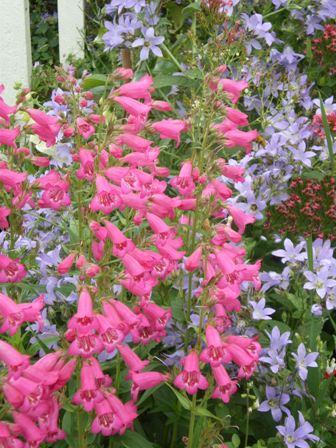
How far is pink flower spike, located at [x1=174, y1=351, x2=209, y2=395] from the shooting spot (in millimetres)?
1845

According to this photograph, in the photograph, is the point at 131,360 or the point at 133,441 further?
the point at 133,441

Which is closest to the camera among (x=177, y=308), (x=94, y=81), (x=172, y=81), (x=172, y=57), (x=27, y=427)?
(x=27, y=427)

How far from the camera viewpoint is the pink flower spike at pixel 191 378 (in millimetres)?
1845

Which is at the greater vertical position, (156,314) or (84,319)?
(84,319)

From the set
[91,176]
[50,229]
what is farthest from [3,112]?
[50,229]

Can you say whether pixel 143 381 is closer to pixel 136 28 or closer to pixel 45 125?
pixel 45 125

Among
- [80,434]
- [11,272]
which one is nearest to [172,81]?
[11,272]

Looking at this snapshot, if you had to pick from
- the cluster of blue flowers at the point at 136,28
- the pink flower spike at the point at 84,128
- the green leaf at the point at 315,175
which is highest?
the pink flower spike at the point at 84,128

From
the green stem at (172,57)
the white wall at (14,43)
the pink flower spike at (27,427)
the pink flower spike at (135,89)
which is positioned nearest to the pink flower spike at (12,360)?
the pink flower spike at (27,427)

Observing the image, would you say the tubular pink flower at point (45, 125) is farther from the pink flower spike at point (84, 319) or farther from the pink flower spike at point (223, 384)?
the pink flower spike at point (223, 384)

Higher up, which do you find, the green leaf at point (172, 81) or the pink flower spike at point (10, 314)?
the pink flower spike at point (10, 314)

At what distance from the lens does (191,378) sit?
1.86 meters

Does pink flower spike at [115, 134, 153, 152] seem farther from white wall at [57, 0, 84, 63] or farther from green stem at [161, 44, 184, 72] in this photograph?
white wall at [57, 0, 84, 63]

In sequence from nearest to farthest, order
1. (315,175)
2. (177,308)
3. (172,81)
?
1. (177,308)
2. (315,175)
3. (172,81)
